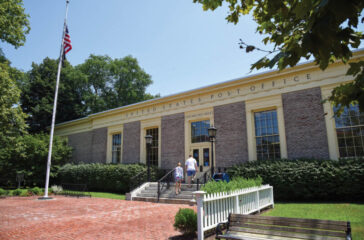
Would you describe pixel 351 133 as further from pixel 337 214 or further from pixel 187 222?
pixel 187 222

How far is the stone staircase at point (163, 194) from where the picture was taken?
39.6 feet

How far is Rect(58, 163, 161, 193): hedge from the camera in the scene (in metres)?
16.6

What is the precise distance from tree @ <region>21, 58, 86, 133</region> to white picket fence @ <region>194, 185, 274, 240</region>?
28.9 meters

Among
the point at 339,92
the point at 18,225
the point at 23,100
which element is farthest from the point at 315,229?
the point at 23,100

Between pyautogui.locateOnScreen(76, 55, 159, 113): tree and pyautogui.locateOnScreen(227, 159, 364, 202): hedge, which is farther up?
pyautogui.locateOnScreen(76, 55, 159, 113): tree

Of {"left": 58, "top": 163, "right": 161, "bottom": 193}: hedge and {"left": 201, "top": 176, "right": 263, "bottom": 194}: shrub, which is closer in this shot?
{"left": 201, "top": 176, "right": 263, "bottom": 194}: shrub

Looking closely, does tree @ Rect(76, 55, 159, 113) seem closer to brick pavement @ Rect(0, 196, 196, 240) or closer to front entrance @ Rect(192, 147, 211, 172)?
front entrance @ Rect(192, 147, 211, 172)

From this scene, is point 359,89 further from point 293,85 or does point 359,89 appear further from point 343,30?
point 293,85

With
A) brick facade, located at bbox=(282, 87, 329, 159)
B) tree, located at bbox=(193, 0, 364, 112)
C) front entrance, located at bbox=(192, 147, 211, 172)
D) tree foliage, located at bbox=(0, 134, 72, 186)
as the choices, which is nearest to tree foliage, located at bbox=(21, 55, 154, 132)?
tree foliage, located at bbox=(0, 134, 72, 186)

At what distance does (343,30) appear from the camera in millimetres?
2092

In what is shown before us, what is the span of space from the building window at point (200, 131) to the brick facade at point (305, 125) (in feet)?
17.1

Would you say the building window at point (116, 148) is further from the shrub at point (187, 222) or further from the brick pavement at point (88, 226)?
the shrub at point (187, 222)

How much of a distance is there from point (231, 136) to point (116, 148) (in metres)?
11.0

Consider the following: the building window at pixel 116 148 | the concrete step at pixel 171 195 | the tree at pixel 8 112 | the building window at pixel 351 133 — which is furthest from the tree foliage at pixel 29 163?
the building window at pixel 351 133
